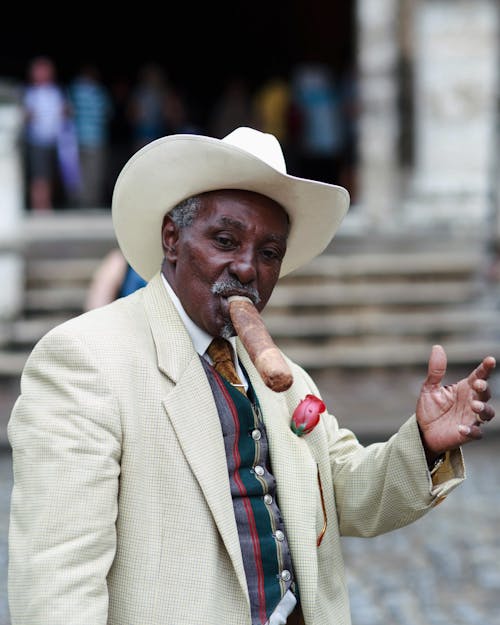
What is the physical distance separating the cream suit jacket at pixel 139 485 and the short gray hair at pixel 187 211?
16 centimetres

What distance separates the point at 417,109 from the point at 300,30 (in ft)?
22.3

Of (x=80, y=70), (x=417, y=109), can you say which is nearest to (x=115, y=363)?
(x=417, y=109)

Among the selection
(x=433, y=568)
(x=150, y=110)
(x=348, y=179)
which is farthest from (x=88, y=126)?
(x=433, y=568)

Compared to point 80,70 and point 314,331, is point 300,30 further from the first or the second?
point 314,331

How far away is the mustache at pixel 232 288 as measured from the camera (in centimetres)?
241

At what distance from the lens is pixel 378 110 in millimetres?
12516

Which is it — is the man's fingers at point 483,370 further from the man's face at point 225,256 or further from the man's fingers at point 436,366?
the man's face at point 225,256

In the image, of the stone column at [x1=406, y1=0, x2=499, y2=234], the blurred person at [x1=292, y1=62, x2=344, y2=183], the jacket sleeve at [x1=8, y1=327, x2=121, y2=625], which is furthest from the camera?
the blurred person at [x1=292, y1=62, x2=344, y2=183]

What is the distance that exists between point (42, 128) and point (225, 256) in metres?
10.2

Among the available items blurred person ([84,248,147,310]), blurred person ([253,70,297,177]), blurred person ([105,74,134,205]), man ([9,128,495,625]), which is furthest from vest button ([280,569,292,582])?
blurred person ([105,74,134,205])

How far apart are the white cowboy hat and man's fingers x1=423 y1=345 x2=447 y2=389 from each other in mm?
459

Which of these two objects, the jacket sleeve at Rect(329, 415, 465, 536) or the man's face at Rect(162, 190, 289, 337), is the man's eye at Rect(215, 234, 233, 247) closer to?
the man's face at Rect(162, 190, 289, 337)

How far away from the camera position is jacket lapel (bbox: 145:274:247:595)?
225 cm

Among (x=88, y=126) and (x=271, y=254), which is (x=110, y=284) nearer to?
(x=271, y=254)
